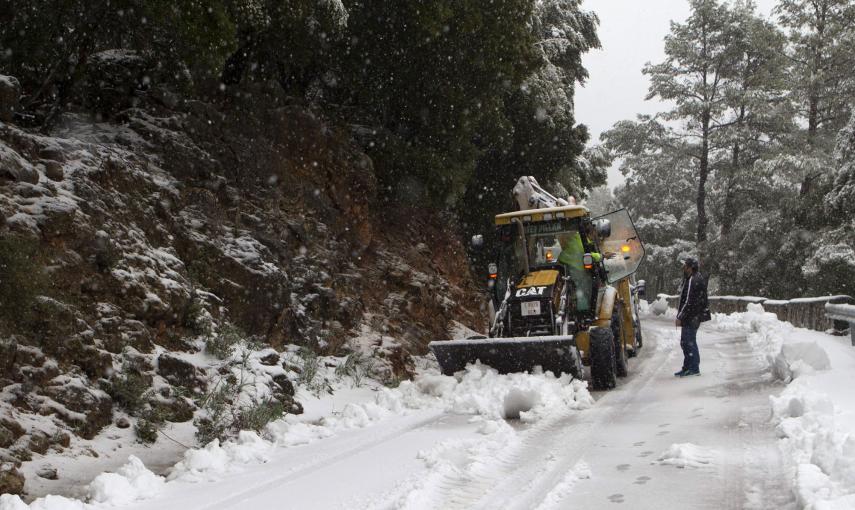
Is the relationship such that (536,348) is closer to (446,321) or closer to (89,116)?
(446,321)

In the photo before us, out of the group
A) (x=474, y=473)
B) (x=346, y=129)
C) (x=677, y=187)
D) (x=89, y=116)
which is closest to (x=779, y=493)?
(x=474, y=473)

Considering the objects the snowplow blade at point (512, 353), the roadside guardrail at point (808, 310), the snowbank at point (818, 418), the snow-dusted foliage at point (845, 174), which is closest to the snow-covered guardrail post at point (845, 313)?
the roadside guardrail at point (808, 310)

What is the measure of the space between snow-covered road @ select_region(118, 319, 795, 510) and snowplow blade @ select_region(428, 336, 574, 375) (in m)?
0.90

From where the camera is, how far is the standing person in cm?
1120

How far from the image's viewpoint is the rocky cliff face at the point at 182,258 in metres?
7.01

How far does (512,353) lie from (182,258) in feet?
15.1

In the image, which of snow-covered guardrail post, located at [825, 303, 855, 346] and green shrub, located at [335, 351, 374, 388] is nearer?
green shrub, located at [335, 351, 374, 388]

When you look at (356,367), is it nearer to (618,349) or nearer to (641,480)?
(618,349)

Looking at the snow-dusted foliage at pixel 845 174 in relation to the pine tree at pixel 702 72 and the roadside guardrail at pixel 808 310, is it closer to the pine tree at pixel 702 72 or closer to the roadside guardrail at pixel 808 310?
the roadside guardrail at pixel 808 310

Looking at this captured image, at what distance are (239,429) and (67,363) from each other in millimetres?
1818

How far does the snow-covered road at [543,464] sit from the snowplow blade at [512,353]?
904 millimetres

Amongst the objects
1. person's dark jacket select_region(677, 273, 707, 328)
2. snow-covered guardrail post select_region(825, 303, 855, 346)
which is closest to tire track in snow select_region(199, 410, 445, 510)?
person's dark jacket select_region(677, 273, 707, 328)

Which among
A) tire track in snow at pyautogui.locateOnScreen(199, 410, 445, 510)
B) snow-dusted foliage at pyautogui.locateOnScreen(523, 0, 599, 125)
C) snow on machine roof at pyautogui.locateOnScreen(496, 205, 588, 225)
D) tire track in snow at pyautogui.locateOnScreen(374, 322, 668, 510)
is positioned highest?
snow-dusted foliage at pyautogui.locateOnScreen(523, 0, 599, 125)

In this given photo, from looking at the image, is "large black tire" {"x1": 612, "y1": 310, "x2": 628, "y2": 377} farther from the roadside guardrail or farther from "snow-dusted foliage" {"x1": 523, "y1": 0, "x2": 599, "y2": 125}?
"snow-dusted foliage" {"x1": 523, "y1": 0, "x2": 599, "y2": 125}
